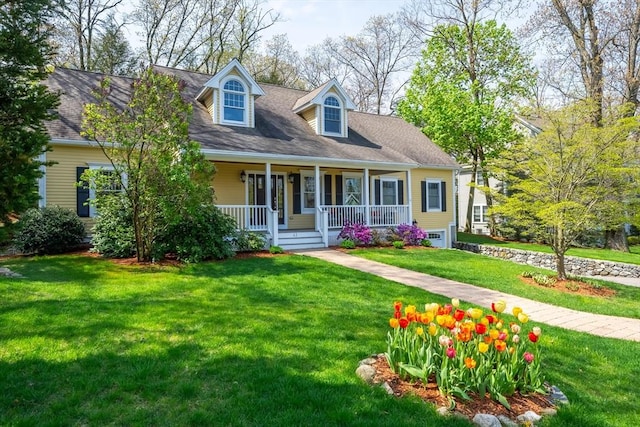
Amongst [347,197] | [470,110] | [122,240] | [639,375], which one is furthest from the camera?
[470,110]

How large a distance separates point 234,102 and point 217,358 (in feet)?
38.0

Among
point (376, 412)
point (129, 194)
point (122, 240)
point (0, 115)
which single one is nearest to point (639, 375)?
point (376, 412)

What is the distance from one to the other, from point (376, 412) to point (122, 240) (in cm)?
839

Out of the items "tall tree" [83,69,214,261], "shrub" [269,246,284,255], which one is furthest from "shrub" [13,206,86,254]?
"shrub" [269,246,284,255]

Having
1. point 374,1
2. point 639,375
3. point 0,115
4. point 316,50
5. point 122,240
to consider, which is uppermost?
point 316,50

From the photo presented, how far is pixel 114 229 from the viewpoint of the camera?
9883mm

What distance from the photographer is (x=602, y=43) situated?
707 inches

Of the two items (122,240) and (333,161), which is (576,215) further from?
(122,240)

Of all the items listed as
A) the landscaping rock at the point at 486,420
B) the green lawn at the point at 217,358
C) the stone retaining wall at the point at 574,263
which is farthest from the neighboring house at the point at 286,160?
the landscaping rock at the point at 486,420

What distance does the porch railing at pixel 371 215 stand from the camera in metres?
14.2

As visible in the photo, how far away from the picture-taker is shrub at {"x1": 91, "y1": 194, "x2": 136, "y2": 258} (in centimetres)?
967

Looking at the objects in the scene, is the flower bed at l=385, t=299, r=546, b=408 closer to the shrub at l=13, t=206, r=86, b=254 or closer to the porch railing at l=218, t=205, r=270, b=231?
the porch railing at l=218, t=205, r=270, b=231

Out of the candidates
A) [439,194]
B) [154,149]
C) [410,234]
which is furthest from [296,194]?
[154,149]

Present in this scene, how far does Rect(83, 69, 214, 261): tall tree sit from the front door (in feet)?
17.4
